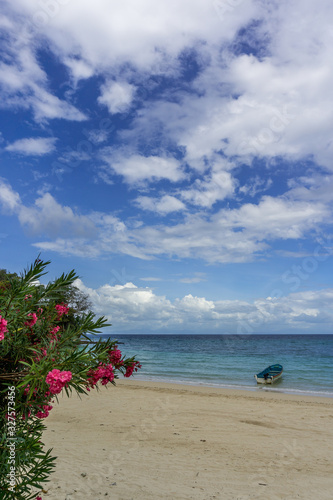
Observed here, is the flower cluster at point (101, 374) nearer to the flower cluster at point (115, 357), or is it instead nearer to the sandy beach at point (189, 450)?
the flower cluster at point (115, 357)

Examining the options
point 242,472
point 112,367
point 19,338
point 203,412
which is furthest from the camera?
point 203,412

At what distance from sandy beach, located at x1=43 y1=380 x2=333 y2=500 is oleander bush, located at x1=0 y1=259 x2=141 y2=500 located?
3.34 meters

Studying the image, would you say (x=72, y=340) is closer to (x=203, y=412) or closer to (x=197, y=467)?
(x=197, y=467)

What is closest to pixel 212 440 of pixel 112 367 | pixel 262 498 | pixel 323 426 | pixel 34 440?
pixel 262 498

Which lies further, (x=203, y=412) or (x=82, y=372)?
(x=203, y=412)

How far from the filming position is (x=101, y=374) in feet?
9.38

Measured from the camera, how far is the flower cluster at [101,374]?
2.80m

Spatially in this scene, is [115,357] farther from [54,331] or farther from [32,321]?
[32,321]

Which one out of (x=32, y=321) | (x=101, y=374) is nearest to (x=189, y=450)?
(x=101, y=374)

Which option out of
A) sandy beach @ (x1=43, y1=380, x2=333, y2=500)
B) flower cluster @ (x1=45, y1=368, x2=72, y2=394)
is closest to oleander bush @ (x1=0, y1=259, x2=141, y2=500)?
flower cluster @ (x1=45, y1=368, x2=72, y2=394)

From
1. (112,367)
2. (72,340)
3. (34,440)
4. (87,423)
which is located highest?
(72,340)

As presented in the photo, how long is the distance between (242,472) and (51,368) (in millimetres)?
5513

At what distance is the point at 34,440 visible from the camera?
7.95 ft

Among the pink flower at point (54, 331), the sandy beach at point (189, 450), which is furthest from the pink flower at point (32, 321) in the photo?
the sandy beach at point (189, 450)
